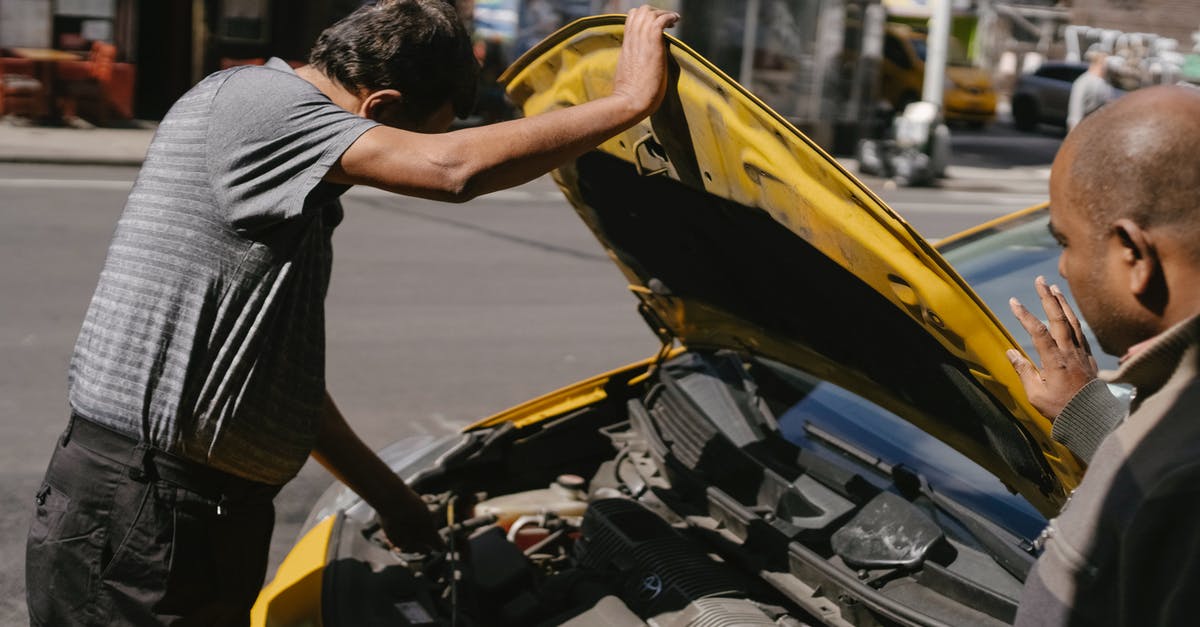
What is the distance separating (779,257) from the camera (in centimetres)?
264

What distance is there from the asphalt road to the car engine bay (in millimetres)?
1478

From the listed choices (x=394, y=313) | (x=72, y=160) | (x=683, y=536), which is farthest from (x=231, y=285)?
(x=72, y=160)

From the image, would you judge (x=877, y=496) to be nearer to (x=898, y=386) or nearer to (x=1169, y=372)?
(x=898, y=386)

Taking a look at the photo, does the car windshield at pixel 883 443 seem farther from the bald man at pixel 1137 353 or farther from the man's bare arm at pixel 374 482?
the bald man at pixel 1137 353

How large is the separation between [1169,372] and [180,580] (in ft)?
5.74

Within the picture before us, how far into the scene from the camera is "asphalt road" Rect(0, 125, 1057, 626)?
5711mm

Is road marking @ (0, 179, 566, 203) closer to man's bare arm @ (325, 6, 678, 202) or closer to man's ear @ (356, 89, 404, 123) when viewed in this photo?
man's ear @ (356, 89, 404, 123)

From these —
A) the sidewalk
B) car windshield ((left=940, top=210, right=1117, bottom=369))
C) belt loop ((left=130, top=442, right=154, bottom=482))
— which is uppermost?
car windshield ((left=940, top=210, right=1117, bottom=369))

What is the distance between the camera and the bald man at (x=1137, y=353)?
1.28m

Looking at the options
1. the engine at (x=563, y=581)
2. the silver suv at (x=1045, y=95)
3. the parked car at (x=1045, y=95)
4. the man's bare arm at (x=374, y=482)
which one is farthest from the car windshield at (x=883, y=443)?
the silver suv at (x=1045, y=95)

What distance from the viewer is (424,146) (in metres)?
2.14

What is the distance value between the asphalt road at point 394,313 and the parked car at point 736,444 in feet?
5.05

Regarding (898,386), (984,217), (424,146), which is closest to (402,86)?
(424,146)

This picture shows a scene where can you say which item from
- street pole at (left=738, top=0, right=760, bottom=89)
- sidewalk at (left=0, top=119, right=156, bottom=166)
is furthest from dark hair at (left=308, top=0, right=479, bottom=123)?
street pole at (left=738, top=0, right=760, bottom=89)
